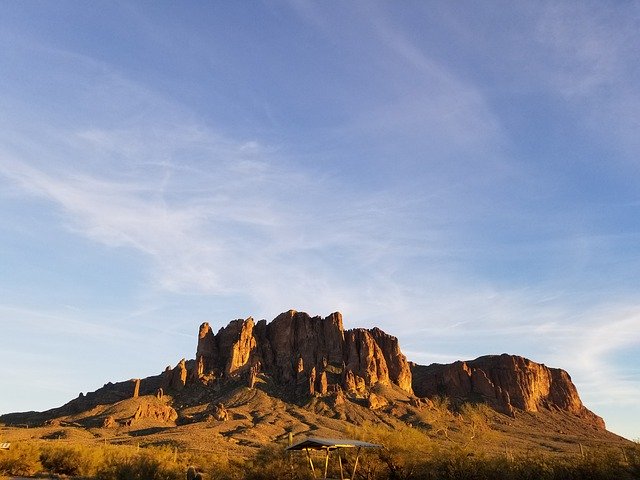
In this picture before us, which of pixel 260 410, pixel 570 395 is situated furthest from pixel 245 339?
pixel 570 395

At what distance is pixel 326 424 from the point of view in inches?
3839

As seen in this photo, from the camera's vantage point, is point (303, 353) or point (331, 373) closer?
point (331, 373)

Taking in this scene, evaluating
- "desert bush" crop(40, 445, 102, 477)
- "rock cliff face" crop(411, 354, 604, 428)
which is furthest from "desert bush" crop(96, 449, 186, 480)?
"rock cliff face" crop(411, 354, 604, 428)

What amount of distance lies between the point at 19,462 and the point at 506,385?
141m

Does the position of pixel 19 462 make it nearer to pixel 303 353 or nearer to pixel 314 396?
pixel 314 396

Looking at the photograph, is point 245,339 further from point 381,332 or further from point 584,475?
point 584,475

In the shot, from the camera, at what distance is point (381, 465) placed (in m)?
31.9

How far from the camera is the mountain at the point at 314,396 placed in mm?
95625

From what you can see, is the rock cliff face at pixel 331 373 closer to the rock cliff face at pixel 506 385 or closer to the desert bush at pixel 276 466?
the rock cliff face at pixel 506 385

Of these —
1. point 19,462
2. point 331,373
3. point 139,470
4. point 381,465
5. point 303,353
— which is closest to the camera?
point 381,465

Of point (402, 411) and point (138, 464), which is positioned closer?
point (138, 464)

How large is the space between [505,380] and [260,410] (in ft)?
262

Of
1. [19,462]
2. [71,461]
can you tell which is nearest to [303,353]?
[71,461]

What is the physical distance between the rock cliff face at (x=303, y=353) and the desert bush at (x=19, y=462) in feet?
313
